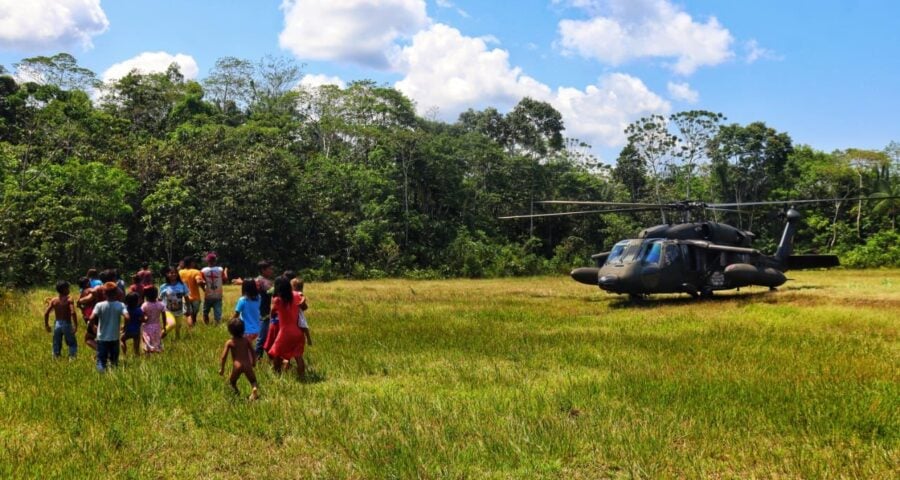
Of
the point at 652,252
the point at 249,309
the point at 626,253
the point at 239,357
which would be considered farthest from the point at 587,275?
the point at 239,357

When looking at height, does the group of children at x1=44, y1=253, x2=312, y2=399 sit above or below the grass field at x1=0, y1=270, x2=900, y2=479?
above

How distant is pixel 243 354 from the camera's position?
23.1ft

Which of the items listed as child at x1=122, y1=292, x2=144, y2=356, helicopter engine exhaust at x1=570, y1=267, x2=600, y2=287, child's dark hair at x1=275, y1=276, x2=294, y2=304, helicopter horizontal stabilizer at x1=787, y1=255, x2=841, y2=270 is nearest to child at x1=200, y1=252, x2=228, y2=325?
child at x1=122, y1=292, x2=144, y2=356

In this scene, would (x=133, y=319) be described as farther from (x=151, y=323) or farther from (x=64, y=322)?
(x=64, y=322)

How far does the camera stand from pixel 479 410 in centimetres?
636

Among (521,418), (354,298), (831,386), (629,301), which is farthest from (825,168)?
(521,418)

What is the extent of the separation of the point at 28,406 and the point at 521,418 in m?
5.18

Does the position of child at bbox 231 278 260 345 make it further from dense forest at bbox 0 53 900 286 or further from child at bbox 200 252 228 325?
dense forest at bbox 0 53 900 286

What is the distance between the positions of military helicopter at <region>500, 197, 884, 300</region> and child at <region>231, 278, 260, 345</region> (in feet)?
29.2

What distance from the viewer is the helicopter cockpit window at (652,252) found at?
17156 millimetres

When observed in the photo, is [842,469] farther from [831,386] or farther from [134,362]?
[134,362]

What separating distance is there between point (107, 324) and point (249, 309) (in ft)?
5.80

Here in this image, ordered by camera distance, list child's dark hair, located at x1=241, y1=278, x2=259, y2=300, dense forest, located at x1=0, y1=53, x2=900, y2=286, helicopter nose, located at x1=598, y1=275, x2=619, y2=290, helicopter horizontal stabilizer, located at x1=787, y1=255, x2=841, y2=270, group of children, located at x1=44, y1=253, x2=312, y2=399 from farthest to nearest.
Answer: dense forest, located at x1=0, y1=53, x2=900, y2=286 < helicopter horizontal stabilizer, located at x1=787, y1=255, x2=841, y2=270 < helicopter nose, located at x1=598, y1=275, x2=619, y2=290 < child's dark hair, located at x1=241, y1=278, x2=259, y2=300 < group of children, located at x1=44, y1=253, x2=312, y2=399

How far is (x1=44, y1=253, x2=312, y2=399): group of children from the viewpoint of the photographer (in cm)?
775
